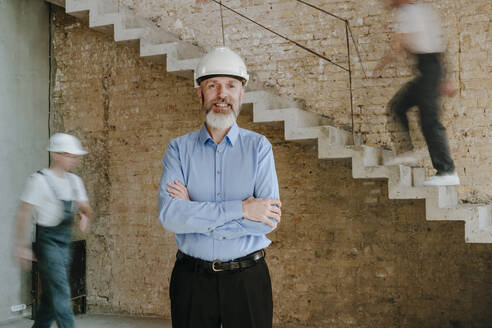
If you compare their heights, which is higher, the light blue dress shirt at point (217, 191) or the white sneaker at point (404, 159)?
the white sneaker at point (404, 159)

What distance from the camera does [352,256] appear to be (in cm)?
447

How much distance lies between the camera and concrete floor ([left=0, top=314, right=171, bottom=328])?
4855 mm

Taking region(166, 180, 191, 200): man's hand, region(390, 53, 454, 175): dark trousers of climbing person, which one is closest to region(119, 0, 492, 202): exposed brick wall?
region(390, 53, 454, 175): dark trousers of climbing person

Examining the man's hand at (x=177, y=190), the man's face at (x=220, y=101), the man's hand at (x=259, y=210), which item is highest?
the man's face at (x=220, y=101)

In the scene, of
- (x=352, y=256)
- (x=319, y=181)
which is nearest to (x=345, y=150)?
(x=319, y=181)

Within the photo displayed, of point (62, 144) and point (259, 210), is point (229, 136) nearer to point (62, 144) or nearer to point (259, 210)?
point (259, 210)

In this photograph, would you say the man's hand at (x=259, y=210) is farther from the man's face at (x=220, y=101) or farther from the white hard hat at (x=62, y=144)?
the white hard hat at (x=62, y=144)

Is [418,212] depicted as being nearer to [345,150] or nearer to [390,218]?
[390,218]

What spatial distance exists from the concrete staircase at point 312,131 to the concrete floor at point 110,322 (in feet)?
8.85

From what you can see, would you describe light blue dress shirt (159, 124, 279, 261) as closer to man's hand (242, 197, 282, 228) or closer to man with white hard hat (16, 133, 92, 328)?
man's hand (242, 197, 282, 228)

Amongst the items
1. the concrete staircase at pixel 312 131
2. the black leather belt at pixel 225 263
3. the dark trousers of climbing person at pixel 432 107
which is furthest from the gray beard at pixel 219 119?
the dark trousers of climbing person at pixel 432 107

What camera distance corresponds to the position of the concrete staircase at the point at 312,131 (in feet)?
10.8

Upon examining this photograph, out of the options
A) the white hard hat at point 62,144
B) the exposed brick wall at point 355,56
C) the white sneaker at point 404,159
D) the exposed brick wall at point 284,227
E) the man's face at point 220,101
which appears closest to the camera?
the man's face at point 220,101

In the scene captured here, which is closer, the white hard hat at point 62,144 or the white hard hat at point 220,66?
the white hard hat at point 220,66
